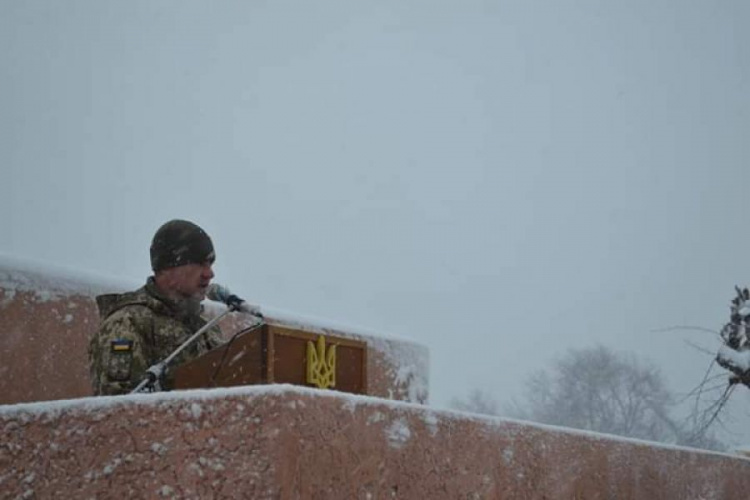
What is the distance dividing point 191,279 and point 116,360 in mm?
550

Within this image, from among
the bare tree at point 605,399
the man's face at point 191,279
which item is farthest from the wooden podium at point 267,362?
the bare tree at point 605,399

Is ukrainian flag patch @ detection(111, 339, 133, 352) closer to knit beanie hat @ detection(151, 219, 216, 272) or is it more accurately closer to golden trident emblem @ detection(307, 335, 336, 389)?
knit beanie hat @ detection(151, 219, 216, 272)

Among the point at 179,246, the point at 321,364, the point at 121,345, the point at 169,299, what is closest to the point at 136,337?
the point at 121,345

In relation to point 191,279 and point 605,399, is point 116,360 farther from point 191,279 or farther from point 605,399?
point 605,399

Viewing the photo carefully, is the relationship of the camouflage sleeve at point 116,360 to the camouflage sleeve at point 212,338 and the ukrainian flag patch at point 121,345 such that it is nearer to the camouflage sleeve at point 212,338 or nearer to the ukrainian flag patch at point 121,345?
the ukrainian flag patch at point 121,345

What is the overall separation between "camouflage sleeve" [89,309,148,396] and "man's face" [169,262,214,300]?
0.33 m

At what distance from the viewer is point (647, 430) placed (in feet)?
142

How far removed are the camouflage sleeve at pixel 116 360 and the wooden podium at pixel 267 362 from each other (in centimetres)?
48

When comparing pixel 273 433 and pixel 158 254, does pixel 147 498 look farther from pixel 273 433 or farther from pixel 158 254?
pixel 158 254

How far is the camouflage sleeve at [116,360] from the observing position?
394 cm

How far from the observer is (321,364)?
Answer: 3.62 m

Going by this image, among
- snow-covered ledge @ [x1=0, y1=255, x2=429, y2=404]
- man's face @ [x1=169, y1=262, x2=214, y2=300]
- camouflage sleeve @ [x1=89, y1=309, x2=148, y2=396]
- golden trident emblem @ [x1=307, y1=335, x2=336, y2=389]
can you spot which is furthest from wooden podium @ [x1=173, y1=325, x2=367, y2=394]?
snow-covered ledge @ [x1=0, y1=255, x2=429, y2=404]

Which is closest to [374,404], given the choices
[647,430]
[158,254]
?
[158,254]

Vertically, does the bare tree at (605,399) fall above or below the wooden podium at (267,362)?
below
